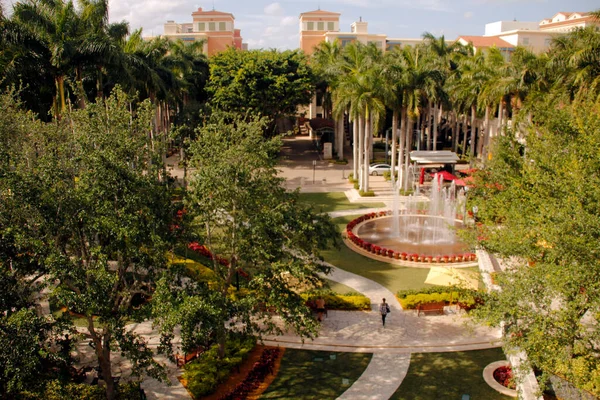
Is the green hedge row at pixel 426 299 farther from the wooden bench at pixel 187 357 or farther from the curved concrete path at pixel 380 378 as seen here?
the wooden bench at pixel 187 357

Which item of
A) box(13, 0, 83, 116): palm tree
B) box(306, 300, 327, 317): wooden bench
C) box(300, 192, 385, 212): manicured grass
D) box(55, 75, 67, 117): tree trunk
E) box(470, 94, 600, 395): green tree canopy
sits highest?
box(13, 0, 83, 116): palm tree

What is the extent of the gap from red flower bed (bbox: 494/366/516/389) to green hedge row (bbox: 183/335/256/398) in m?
8.13

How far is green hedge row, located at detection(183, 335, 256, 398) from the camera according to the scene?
16.0 metres

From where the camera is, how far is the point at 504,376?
1703 centimetres

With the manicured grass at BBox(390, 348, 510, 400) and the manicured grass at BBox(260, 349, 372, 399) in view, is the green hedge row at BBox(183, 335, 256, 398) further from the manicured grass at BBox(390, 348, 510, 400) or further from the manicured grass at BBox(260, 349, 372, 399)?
the manicured grass at BBox(390, 348, 510, 400)

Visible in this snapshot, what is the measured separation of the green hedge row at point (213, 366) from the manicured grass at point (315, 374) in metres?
1.45

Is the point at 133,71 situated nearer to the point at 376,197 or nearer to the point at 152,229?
the point at 376,197

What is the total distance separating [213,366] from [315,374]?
3442 millimetres

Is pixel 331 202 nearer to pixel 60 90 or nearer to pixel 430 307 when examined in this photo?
pixel 430 307

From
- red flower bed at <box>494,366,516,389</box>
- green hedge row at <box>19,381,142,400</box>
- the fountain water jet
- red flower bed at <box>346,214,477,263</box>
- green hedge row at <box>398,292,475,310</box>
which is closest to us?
green hedge row at <box>19,381,142,400</box>

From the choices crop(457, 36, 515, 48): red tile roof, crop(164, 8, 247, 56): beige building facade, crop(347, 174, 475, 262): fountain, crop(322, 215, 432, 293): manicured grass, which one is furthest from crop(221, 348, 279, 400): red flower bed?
crop(164, 8, 247, 56): beige building facade

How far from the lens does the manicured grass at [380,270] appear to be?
24.5m

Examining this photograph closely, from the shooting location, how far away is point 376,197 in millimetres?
40719

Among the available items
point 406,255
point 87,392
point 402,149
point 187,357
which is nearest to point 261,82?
point 402,149
